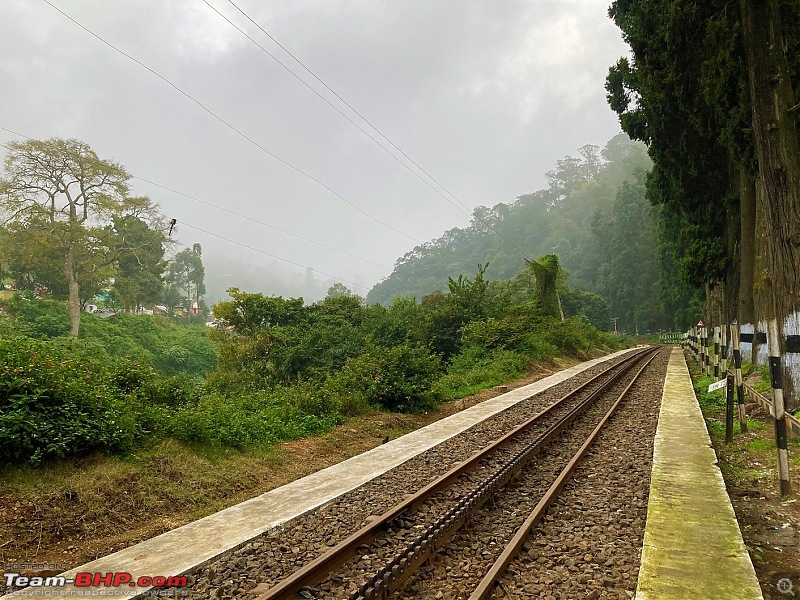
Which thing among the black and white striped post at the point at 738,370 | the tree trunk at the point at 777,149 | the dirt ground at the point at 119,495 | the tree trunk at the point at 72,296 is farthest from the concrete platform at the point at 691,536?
the tree trunk at the point at 72,296

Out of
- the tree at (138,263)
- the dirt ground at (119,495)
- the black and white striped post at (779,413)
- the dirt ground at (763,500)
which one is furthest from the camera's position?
the tree at (138,263)

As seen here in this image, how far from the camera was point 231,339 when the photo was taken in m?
23.8

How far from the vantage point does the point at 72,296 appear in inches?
1095

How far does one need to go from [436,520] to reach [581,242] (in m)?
96.2

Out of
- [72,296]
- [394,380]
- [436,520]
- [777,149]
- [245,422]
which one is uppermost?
[777,149]

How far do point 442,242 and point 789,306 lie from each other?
118 meters

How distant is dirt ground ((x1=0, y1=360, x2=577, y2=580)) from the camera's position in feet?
14.2

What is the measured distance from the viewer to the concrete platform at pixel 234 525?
385 cm

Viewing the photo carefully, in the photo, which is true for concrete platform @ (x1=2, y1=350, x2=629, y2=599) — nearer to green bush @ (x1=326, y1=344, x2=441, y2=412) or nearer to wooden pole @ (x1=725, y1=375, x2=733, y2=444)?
green bush @ (x1=326, y1=344, x2=441, y2=412)

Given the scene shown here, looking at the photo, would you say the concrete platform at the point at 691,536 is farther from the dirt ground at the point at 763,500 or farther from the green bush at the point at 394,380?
the green bush at the point at 394,380

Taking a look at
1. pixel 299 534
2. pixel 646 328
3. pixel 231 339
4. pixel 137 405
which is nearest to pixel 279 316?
pixel 231 339

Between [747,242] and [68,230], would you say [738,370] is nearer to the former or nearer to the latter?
[747,242]

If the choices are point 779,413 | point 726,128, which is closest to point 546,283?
point 726,128

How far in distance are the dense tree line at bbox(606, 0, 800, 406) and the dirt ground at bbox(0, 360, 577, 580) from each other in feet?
22.0
